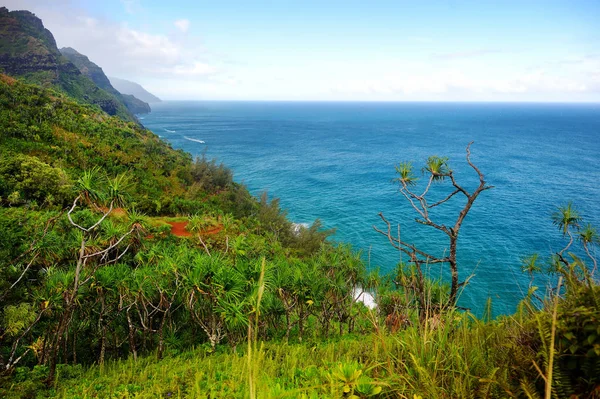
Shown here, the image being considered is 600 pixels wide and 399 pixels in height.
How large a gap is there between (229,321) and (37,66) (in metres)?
97.2

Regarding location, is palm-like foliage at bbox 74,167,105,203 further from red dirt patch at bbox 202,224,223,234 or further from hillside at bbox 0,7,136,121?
hillside at bbox 0,7,136,121

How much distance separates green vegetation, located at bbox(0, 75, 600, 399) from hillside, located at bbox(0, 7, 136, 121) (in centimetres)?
6592

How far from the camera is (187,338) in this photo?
9.38 m

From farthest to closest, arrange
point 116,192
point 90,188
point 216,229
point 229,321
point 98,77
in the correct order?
point 98,77
point 216,229
point 116,192
point 229,321
point 90,188

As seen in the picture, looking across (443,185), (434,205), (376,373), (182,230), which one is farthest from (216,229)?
(443,185)

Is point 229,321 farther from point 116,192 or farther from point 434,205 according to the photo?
point 434,205

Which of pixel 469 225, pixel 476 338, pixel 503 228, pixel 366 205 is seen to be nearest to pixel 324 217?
pixel 366 205

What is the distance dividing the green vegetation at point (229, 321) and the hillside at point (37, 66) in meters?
65.9

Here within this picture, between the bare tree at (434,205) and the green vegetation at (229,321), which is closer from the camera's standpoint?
the green vegetation at (229,321)

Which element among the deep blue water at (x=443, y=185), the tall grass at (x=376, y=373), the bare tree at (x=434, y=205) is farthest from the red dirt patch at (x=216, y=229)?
the deep blue water at (x=443, y=185)

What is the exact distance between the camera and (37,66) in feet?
245

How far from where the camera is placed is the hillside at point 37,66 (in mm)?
71000

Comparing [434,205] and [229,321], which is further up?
[434,205]

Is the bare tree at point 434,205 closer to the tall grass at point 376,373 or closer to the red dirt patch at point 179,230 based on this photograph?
the tall grass at point 376,373
